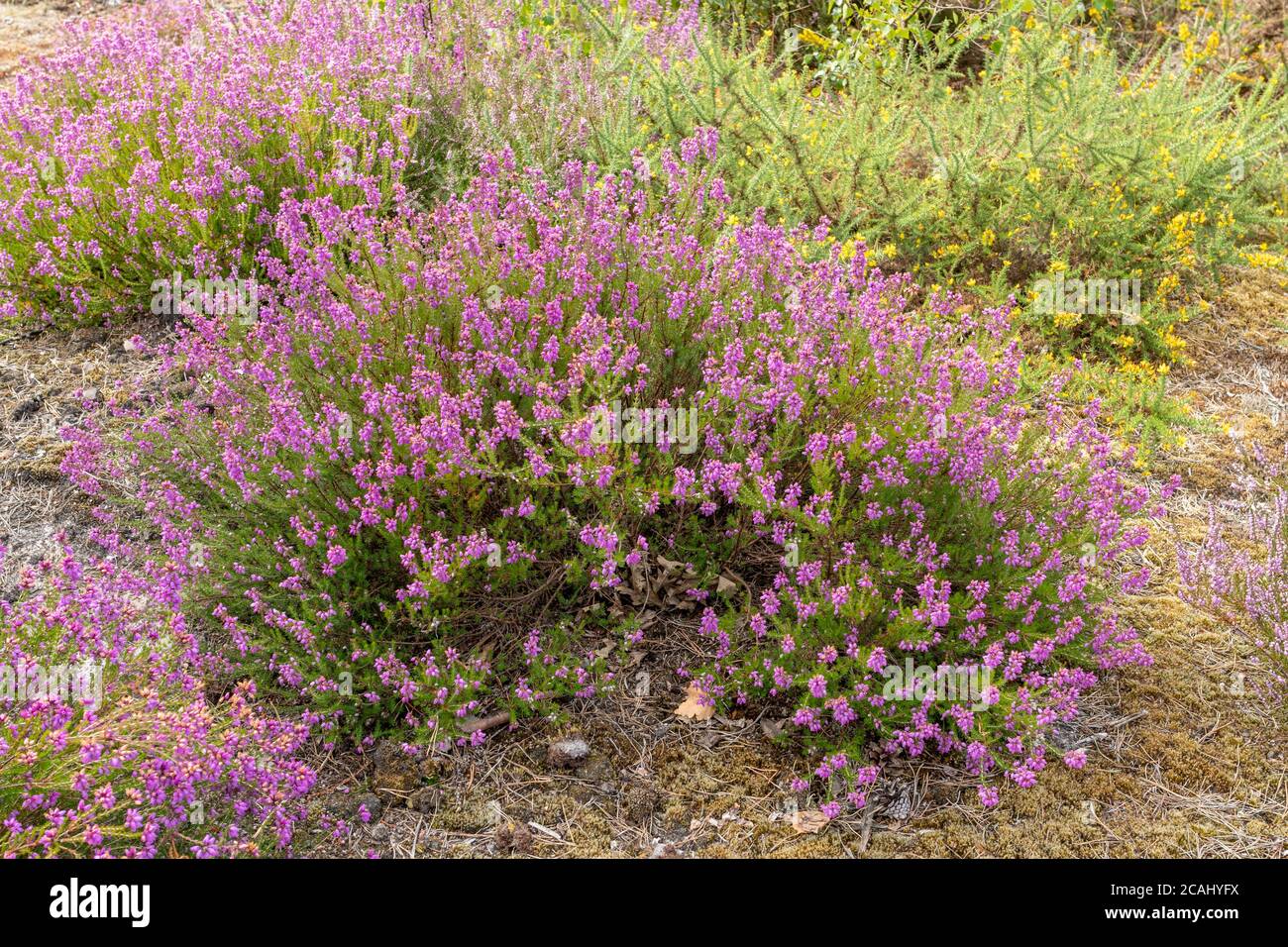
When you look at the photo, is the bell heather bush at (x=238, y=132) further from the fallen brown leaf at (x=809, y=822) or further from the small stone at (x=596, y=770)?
the fallen brown leaf at (x=809, y=822)

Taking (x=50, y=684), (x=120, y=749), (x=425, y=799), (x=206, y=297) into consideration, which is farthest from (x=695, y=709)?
(x=206, y=297)

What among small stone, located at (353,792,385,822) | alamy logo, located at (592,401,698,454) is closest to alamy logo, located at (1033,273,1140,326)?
alamy logo, located at (592,401,698,454)

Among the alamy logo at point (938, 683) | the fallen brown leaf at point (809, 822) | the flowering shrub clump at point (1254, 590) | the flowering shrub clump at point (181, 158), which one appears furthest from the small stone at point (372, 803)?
the flowering shrub clump at point (1254, 590)

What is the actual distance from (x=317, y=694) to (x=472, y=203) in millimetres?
1870

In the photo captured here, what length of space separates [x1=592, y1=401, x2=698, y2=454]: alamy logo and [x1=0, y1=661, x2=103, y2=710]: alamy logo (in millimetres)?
1333

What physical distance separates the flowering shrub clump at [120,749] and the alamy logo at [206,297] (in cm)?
125

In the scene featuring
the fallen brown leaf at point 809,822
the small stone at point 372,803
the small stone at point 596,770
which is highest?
the small stone at point 596,770

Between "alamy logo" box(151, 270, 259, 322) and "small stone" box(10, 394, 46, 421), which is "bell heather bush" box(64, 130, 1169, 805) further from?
"small stone" box(10, 394, 46, 421)

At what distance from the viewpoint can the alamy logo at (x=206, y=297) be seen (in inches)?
146

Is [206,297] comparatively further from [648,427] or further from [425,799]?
[425,799]

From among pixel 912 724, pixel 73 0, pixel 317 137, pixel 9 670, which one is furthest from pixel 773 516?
pixel 73 0

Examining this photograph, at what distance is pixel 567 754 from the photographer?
2924 millimetres

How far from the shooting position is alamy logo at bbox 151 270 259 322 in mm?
3721

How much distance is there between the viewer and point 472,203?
148 inches
